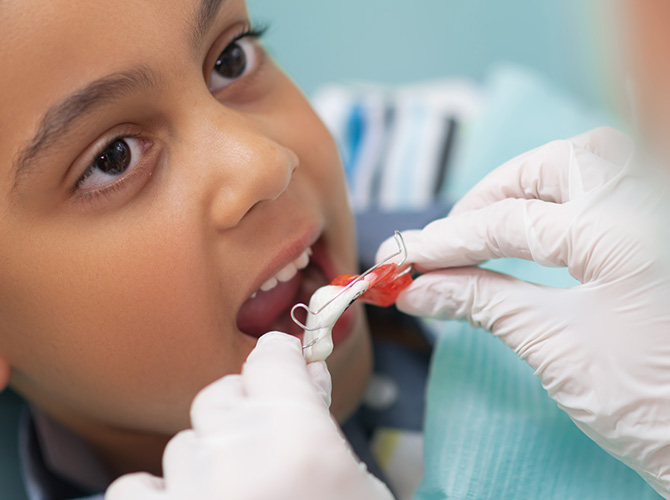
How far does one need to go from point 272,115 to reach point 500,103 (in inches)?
26.6

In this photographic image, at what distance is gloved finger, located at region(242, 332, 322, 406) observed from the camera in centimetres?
60

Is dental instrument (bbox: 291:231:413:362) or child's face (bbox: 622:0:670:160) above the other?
child's face (bbox: 622:0:670:160)

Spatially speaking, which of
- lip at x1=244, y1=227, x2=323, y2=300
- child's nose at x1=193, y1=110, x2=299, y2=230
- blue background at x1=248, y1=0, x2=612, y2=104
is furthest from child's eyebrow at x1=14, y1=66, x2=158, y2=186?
blue background at x1=248, y1=0, x2=612, y2=104

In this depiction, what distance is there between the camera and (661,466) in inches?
26.2

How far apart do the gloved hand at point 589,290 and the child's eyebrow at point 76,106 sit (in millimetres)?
354

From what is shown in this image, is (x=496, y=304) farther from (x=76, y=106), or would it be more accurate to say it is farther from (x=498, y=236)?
(x=76, y=106)

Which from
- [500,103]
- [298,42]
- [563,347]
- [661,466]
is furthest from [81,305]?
[298,42]

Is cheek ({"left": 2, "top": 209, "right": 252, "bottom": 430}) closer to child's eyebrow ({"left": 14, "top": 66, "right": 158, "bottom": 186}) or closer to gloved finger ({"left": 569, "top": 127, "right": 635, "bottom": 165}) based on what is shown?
child's eyebrow ({"left": 14, "top": 66, "right": 158, "bottom": 186})

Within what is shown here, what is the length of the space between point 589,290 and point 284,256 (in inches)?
13.4

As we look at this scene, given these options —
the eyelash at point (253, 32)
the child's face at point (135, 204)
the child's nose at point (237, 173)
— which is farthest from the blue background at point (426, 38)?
the child's nose at point (237, 173)

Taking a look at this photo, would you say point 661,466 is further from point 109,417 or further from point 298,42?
point 298,42

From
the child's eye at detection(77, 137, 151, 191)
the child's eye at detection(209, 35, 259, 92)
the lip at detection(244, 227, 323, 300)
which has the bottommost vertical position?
the lip at detection(244, 227, 323, 300)

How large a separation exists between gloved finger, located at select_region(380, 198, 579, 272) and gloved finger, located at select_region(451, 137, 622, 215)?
0.04 metres

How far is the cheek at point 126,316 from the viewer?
2.40ft
